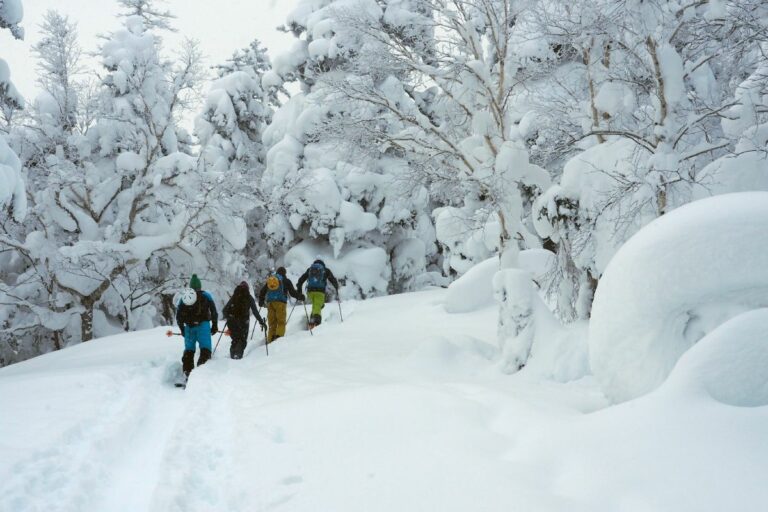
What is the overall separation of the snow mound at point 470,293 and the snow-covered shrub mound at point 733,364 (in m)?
8.44

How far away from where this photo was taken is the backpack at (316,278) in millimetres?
12492

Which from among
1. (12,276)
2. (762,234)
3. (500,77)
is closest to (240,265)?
(12,276)

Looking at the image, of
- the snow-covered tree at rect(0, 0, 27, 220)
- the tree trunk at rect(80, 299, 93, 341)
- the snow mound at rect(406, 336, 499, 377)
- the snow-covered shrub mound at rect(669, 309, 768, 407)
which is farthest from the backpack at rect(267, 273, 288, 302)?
the snow-covered shrub mound at rect(669, 309, 768, 407)

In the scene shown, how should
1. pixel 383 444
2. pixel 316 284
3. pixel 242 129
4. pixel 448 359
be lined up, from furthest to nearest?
pixel 242 129
pixel 316 284
pixel 448 359
pixel 383 444

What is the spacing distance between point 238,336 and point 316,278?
119 inches

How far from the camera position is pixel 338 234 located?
63.1 feet

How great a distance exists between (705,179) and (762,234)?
4.03 m

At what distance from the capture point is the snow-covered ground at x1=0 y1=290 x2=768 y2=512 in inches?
105

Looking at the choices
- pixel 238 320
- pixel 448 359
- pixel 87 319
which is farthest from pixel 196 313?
pixel 87 319

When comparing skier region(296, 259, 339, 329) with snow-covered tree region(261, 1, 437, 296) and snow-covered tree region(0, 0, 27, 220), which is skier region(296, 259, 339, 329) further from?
snow-covered tree region(0, 0, 27, 220)

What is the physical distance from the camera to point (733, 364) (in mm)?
2992

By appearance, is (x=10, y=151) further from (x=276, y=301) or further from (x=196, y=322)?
(x=276, y=301)

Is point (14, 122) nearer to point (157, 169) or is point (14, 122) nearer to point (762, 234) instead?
point (157, 169)

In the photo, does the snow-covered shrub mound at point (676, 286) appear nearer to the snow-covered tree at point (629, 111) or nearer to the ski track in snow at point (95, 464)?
the snow-covered tree at point (629, 111)
